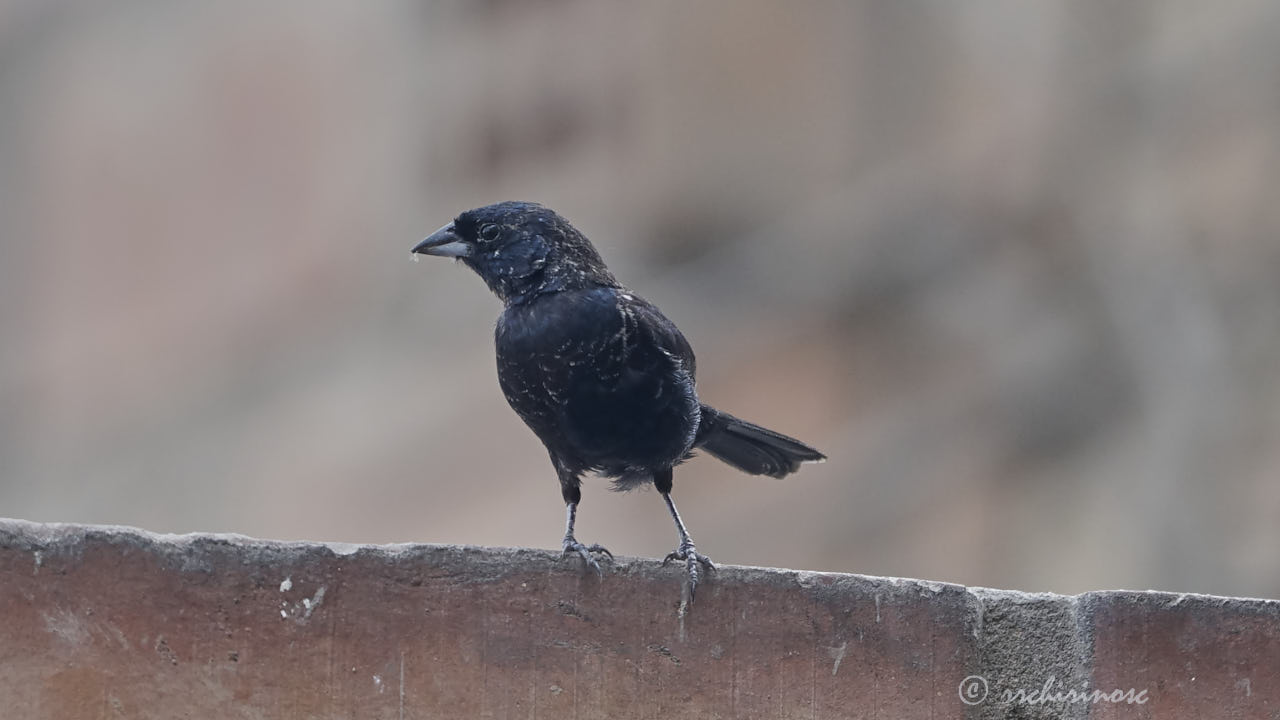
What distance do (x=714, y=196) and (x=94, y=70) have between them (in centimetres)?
313

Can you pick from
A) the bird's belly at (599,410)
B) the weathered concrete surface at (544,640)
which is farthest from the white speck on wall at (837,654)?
the bird's belly at (599,410)

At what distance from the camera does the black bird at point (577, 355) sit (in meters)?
3.38

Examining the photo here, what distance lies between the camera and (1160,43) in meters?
6.25


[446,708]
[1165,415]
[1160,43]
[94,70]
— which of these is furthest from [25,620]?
[94,70]

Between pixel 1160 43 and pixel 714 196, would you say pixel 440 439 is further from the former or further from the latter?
pixel 1160 43

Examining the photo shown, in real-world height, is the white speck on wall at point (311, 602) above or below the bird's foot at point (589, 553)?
below

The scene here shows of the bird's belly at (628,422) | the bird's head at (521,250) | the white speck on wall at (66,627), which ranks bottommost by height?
the white speck on wall at (66,627)

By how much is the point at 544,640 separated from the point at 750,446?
1.68 m

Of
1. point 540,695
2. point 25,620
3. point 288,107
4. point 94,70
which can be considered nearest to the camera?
point 25,620

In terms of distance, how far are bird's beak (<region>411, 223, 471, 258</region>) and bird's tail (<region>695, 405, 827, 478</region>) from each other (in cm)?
67

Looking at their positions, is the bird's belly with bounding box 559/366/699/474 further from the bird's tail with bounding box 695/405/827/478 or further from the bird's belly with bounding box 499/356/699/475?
the bird's tail with bounding box 695/405/827/478

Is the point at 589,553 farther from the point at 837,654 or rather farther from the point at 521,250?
the point at 521,250

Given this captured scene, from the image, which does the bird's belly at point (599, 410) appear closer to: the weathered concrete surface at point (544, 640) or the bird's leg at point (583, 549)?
the bird's leg at point (583, 549)

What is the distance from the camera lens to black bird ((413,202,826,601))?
133 inches
